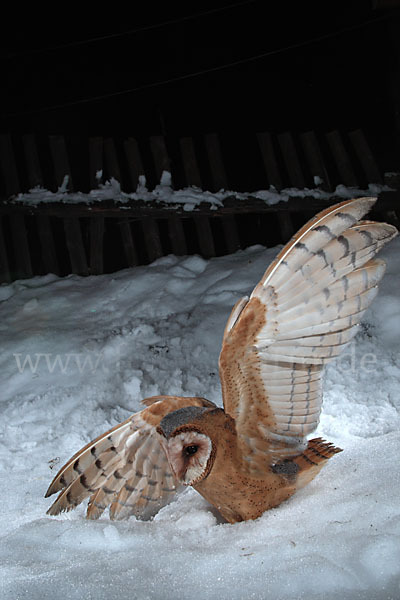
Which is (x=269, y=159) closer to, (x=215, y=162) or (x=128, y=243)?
(x=215, y=162)

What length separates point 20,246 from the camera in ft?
15.2

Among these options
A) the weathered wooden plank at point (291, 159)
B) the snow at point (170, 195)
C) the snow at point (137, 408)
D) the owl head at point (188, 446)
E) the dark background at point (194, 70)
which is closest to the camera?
the snow at point (137, 408)

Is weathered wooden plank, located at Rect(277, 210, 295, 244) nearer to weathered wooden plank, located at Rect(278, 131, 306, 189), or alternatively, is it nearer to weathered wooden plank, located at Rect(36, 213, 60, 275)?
weathered wooden plank, located at Rect(278, 131, 306, 189)

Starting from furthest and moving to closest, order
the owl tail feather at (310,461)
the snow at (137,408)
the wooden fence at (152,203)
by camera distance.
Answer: the wooden fence at (152,203) → the owl tail feather at (310,461) → the snow at (137,408)

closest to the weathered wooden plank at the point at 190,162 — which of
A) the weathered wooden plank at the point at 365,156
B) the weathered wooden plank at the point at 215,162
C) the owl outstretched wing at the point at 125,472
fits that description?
the weathered wooden plank at the point at 215,162

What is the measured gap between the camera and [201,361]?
3.21 m

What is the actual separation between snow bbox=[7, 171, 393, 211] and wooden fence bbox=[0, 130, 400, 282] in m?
0.04

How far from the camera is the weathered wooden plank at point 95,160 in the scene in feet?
14.9

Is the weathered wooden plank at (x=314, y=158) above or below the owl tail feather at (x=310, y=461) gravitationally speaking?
above

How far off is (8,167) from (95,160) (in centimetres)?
74

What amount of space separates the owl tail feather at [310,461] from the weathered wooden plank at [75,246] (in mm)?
3079

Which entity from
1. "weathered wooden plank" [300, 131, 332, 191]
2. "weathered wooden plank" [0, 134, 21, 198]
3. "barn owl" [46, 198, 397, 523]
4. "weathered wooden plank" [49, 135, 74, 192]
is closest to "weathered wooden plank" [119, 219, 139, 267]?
"weathered wooden plank" [49, 135, 74, 192]

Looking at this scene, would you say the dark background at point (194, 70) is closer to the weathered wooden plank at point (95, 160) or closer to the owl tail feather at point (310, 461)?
the weathered wooden plank at point (95, 160)

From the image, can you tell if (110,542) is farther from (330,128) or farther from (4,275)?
(330,128)
